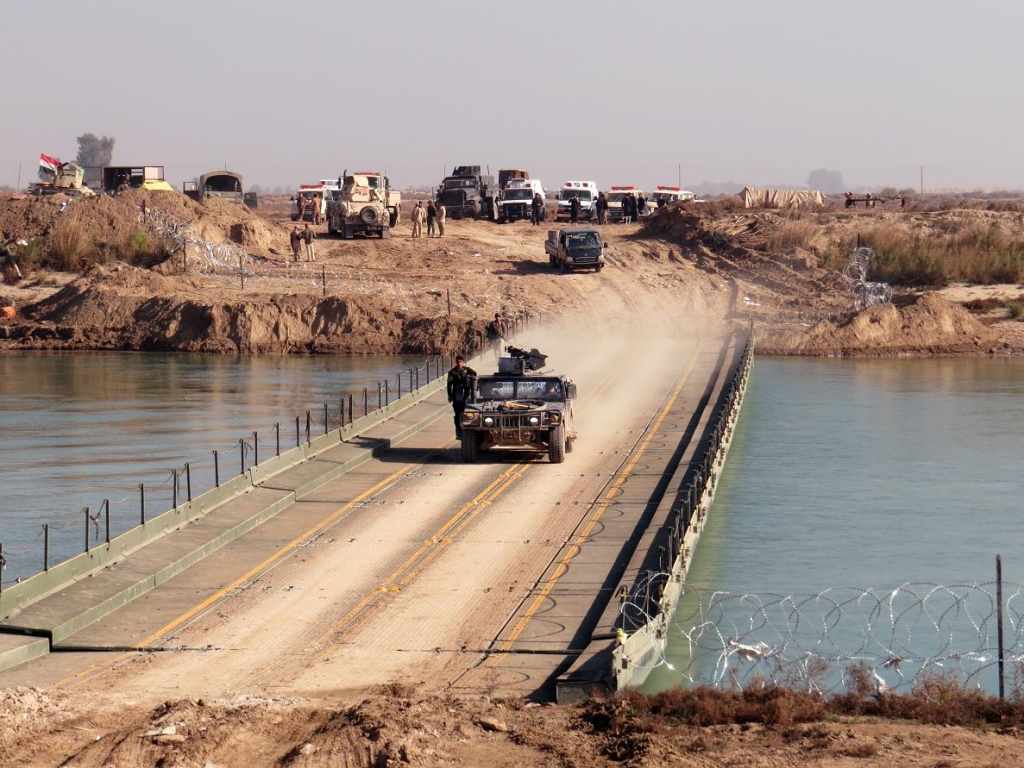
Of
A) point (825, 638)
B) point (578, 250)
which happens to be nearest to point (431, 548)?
point (825, 638)

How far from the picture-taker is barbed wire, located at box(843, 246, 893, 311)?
68.2m

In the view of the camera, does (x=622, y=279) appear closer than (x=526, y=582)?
No

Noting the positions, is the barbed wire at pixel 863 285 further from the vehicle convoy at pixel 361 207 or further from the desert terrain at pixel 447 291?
the vehicle convoy at pixel 361 207

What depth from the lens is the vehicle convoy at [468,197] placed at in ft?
284

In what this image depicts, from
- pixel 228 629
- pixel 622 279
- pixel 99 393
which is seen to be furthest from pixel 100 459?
pixel 622 279

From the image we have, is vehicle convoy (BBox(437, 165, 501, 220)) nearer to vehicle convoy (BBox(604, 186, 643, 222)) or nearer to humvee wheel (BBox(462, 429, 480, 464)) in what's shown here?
vehicle convoy (BBox(604, 186, 643, 222))

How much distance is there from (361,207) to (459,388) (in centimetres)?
4267

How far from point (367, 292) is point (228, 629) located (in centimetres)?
4670

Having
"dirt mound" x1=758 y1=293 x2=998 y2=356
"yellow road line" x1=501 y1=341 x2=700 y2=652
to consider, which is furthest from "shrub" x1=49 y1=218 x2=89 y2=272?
"yellow road line" x1=501 y1=341 x2=700 y2=652

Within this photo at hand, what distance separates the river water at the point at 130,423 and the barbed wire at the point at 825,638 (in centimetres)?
932

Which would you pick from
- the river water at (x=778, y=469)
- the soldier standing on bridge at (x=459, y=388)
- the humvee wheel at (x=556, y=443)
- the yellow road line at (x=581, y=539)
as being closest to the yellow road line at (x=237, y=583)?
the soldier standing on bridge at (x=459, y=388)

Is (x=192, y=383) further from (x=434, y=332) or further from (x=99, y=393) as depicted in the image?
(x=434, y=332)

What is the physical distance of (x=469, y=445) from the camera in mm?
32375

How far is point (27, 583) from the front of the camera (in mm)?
20922
